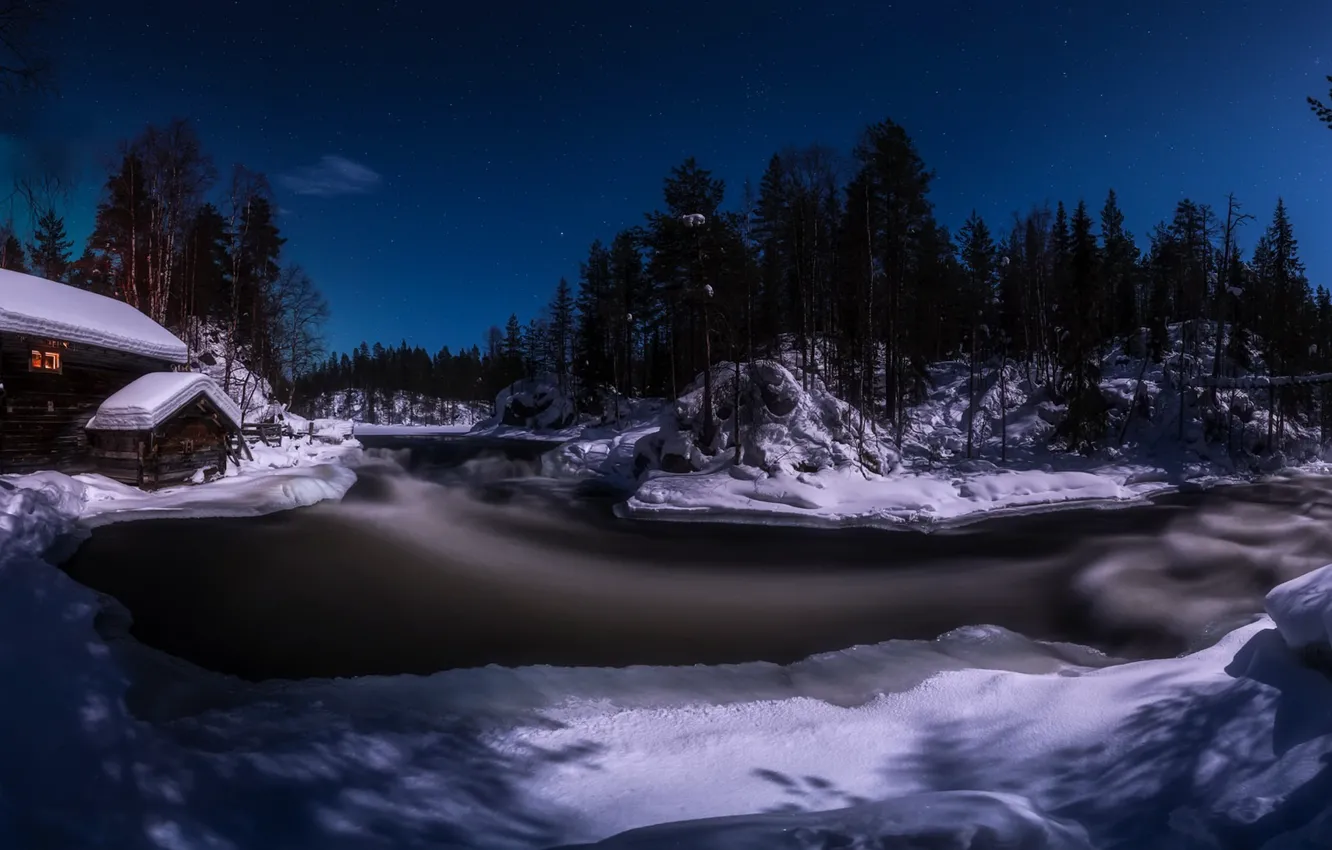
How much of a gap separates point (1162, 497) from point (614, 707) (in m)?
27.2

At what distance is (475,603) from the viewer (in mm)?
9945

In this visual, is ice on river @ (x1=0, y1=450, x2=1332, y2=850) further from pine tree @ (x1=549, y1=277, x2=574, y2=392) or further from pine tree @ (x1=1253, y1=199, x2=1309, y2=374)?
pine tree @ (x1=549, y1=277, x2=574, y2=392)

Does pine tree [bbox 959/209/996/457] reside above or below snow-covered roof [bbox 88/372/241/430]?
above

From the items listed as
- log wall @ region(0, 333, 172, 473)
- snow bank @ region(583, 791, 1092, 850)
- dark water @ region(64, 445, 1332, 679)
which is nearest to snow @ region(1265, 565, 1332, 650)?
snow bank @ region(583, 791, 1092, 850)

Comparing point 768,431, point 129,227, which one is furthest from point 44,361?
point 768,431

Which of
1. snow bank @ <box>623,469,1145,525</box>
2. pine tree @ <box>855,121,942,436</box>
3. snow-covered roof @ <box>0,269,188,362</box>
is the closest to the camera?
snow-covered roof @ <box>0,269,188,362</box>

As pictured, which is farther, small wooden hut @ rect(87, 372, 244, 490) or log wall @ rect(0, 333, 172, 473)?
small wooden hut @ rect(87, 372, 244, 490)

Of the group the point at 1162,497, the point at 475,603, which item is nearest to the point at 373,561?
the point at 475,603

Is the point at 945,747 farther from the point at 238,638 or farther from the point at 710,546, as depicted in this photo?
the point at 710,546

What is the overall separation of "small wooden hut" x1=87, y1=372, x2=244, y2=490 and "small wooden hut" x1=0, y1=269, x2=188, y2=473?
583 millimetres

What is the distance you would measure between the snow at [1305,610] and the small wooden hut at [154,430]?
22398 mm

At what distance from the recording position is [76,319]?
15.2 meters

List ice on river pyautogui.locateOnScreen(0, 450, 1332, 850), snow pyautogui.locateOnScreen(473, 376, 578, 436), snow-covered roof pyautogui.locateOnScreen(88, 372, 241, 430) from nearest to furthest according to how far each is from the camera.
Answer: ice on river pyautogui.locateOnScreen(0, 450, 1332, 850) < snow-covered roof pyautogui.locateOnScreen(88, 372, 241, 430) < snow pyautogui.locateOnScreen(473, 376, 578, 436)

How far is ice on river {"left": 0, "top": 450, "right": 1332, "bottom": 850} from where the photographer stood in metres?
3.69
